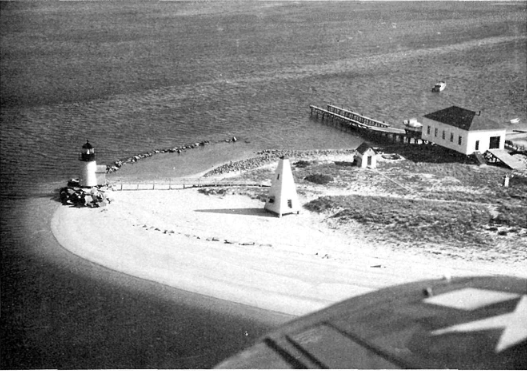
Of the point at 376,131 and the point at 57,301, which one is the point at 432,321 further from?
the point at 376,131

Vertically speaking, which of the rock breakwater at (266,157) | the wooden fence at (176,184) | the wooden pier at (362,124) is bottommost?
the wooden fence at (176,184)

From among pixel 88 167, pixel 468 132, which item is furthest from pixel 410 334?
pixel 468 132

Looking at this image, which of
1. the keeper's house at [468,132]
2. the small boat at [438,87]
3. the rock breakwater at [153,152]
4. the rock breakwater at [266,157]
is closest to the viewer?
the keeper's house at [468,132]

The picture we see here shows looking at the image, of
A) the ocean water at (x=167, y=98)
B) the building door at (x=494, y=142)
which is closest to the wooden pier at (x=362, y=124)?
A: the ocean water at (x=167, y=98)

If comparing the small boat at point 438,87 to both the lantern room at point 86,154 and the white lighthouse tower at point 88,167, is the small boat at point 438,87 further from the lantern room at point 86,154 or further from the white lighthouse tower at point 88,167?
the lantern room at point 86,154

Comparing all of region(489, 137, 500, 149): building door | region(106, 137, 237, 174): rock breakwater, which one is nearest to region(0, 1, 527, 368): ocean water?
region(106, 137, 237, 174): rock breakwater
